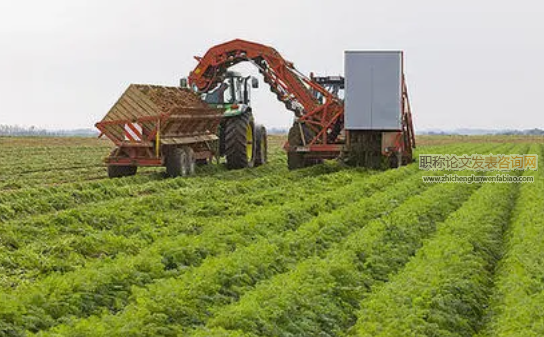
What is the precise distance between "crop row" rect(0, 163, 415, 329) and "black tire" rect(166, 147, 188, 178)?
5446 millimetres

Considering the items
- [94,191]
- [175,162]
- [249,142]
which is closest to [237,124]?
[249,142]

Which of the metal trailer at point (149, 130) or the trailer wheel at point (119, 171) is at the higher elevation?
the metal trailer at point (149, 130)

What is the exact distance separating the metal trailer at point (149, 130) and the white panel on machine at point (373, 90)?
4263 millimetres

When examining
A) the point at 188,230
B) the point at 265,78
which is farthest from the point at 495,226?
the point at 265,78

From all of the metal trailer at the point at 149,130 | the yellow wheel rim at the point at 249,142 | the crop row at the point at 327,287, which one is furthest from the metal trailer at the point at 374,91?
the crop row at the point at 327,287

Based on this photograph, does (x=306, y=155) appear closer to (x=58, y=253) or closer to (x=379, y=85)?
(x=379, y=85)

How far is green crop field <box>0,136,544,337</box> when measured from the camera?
6.54 m

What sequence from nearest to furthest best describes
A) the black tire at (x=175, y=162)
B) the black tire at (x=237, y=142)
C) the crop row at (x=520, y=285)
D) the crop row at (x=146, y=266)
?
the crop row at (x=146, y=266)
the crop row at (x=520, y=285)
the black tire at (x=175, y=162)
the black tire at (x=237, y=142)

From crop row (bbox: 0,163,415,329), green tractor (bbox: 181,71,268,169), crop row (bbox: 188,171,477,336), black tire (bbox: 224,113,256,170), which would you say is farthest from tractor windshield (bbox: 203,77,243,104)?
crop row (bbox: 188,171,477,336)

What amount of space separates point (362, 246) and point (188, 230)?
8.38 ft

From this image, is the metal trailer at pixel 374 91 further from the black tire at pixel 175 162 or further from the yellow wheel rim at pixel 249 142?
the black tire at pixel 175 162

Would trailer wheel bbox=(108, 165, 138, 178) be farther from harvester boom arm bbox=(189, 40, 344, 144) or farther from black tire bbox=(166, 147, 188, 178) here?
harvester boom arm bbox=(189, 40, 344, 144)

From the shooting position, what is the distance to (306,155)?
20859 millimetres

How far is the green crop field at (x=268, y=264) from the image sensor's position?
6.54m
